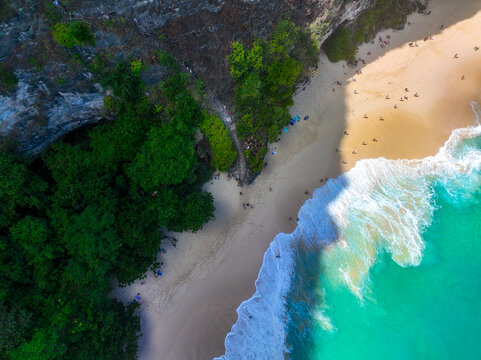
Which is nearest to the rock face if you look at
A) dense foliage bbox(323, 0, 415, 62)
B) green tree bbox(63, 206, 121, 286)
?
dense foliage bbox(323, 0, 415, 62)

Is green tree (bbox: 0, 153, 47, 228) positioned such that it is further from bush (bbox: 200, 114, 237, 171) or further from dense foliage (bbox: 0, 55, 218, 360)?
bush (bbox: 200, 114, 237, 171)

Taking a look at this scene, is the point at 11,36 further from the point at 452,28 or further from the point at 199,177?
the point at 452,28

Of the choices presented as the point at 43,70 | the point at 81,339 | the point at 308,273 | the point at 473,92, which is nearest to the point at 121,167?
the point at 43,70

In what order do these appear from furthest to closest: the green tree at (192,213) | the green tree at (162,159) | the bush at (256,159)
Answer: the bush at (256,159) → the green tree at (192,213) → the green tree at (162,159)

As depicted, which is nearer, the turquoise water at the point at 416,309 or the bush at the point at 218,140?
the bush at the point at 218,140

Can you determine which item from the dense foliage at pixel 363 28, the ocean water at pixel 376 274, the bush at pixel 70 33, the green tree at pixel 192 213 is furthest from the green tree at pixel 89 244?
the dense foliage at pixel 363 28

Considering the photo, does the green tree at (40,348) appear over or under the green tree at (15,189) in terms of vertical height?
under

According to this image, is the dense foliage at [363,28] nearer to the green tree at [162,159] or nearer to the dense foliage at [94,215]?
the dense foliage at [94,215]
